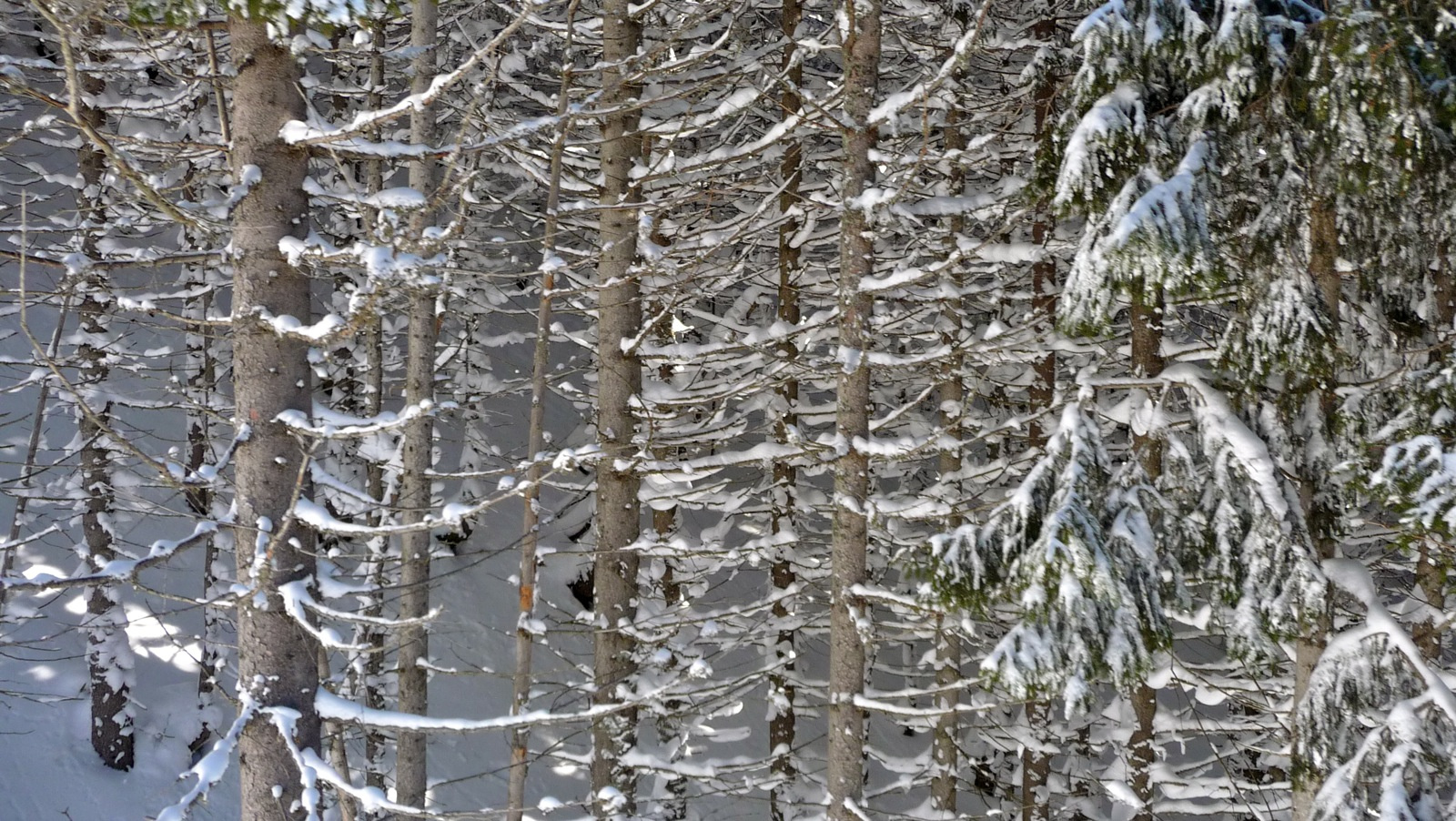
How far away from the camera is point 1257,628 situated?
5305mm

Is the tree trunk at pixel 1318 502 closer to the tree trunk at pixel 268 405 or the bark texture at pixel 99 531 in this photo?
the tree trunk at pixel 268 405

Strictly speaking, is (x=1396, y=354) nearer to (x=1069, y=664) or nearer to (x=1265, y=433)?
(x=1265, y=433)

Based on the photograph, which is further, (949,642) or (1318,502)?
(949,642)

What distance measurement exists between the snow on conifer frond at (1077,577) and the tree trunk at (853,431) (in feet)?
3.86

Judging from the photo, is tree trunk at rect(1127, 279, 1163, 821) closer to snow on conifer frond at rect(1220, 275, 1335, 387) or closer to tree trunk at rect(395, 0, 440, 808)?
snow on conifer frond at rect(1220, 275, 1335, 387)

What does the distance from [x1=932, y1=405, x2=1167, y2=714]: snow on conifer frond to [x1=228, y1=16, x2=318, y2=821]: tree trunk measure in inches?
139

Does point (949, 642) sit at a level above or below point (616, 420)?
below

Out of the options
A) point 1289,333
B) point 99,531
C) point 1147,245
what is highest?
point 1147,245

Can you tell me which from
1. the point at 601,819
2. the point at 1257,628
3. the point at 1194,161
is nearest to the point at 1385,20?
the point at 1194,161

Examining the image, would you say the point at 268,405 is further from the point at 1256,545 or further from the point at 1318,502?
the point at 1318,502

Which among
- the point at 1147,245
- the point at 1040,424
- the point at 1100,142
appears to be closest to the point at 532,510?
the point at 1147,245

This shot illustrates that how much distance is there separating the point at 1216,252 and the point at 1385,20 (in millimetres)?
1366

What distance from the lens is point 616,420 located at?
7430mm

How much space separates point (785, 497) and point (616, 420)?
105 inches
